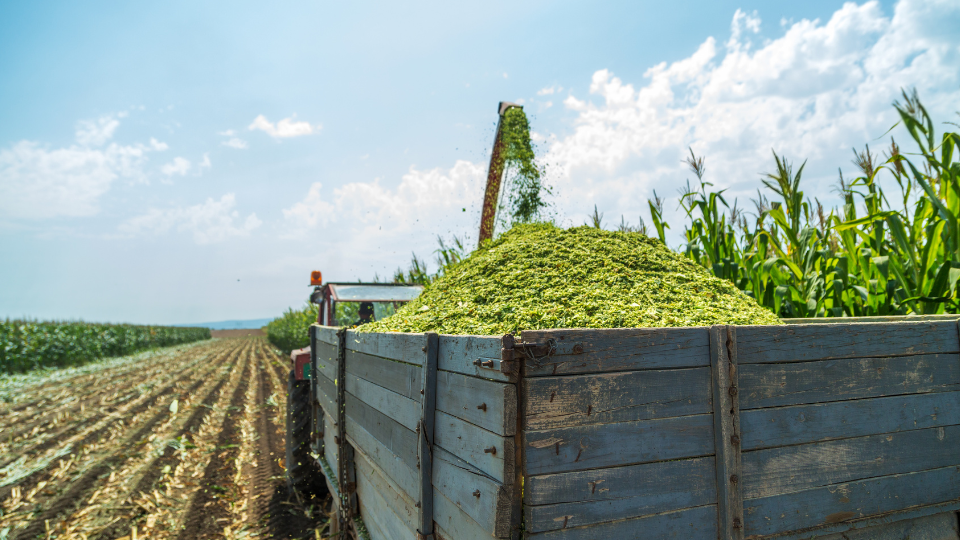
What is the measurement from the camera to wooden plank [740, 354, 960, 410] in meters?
1.66

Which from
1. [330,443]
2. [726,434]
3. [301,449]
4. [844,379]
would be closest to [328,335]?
[330,443]

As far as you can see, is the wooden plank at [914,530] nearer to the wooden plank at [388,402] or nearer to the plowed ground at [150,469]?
the wooden plank at [388,402]

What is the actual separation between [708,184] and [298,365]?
14.2 feet

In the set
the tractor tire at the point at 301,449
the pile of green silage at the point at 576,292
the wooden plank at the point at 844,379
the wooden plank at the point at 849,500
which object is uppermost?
the pile of green silage at the point at 576,292

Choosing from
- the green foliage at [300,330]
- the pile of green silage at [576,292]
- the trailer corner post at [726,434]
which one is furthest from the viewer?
the green foliage at [300,330]

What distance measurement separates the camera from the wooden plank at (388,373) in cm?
189

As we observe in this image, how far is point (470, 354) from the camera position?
1.52 m

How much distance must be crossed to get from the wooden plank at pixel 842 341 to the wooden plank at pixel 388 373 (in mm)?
1136

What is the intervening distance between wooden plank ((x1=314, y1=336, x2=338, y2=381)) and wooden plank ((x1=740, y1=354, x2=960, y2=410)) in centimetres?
242

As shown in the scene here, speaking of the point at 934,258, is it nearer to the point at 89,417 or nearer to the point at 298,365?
the point at 298,365

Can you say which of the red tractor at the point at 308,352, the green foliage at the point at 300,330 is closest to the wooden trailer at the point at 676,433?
the red tractor at the point at 308,352

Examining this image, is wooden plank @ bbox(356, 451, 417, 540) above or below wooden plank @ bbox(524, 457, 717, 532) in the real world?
below

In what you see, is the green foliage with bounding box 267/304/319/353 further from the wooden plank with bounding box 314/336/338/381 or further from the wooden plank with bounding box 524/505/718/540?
the wooden plank with bounding box 524/505/718/540

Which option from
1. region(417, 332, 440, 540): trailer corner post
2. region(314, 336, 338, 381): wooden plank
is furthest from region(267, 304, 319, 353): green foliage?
region(417, 332, 440, 540): trailer corner post
